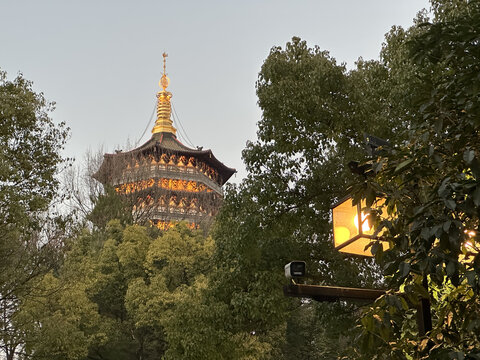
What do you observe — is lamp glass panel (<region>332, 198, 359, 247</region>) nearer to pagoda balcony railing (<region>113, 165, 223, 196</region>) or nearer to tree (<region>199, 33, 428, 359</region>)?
tree (<region>199, 33, 428, 359</region>)

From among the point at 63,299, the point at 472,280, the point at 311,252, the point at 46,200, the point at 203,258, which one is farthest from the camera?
the point at 203,258

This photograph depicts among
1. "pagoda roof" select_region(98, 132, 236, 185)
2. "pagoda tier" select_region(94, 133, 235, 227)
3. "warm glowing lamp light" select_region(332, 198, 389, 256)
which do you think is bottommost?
"warm glowing lamp light" select_region(332, 198, 389, 256)

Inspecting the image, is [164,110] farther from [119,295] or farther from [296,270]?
[296,270]

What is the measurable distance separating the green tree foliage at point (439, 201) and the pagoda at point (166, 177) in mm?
23490

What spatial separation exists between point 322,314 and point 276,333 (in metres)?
8.19

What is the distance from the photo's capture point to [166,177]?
40.7 meters

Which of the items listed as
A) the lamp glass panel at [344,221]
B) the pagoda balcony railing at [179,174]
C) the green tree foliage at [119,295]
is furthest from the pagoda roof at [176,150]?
the lamp glass panel at [344,221]

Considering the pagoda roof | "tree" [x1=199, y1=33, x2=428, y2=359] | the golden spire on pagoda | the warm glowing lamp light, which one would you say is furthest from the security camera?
the golden spire on pagoda

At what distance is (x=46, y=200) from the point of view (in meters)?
10.1

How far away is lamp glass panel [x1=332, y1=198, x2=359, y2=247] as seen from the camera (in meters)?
3.78

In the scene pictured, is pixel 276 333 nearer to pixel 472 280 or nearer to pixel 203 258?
pixel 203 258

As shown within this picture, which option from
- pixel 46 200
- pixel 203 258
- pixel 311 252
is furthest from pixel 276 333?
pixel 46 200

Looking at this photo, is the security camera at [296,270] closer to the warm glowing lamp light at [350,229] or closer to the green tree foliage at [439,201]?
the warm glowing lamp light at [350,229]

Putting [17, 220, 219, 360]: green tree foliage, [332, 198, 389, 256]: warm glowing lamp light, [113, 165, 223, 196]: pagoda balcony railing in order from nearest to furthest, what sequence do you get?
→ [332, 198, 389, 256]: warm glowing lamp light
[17, 220, 219, 360]: green tree foliage
[113, 165, 223, 196]: pagoda balcony railing
